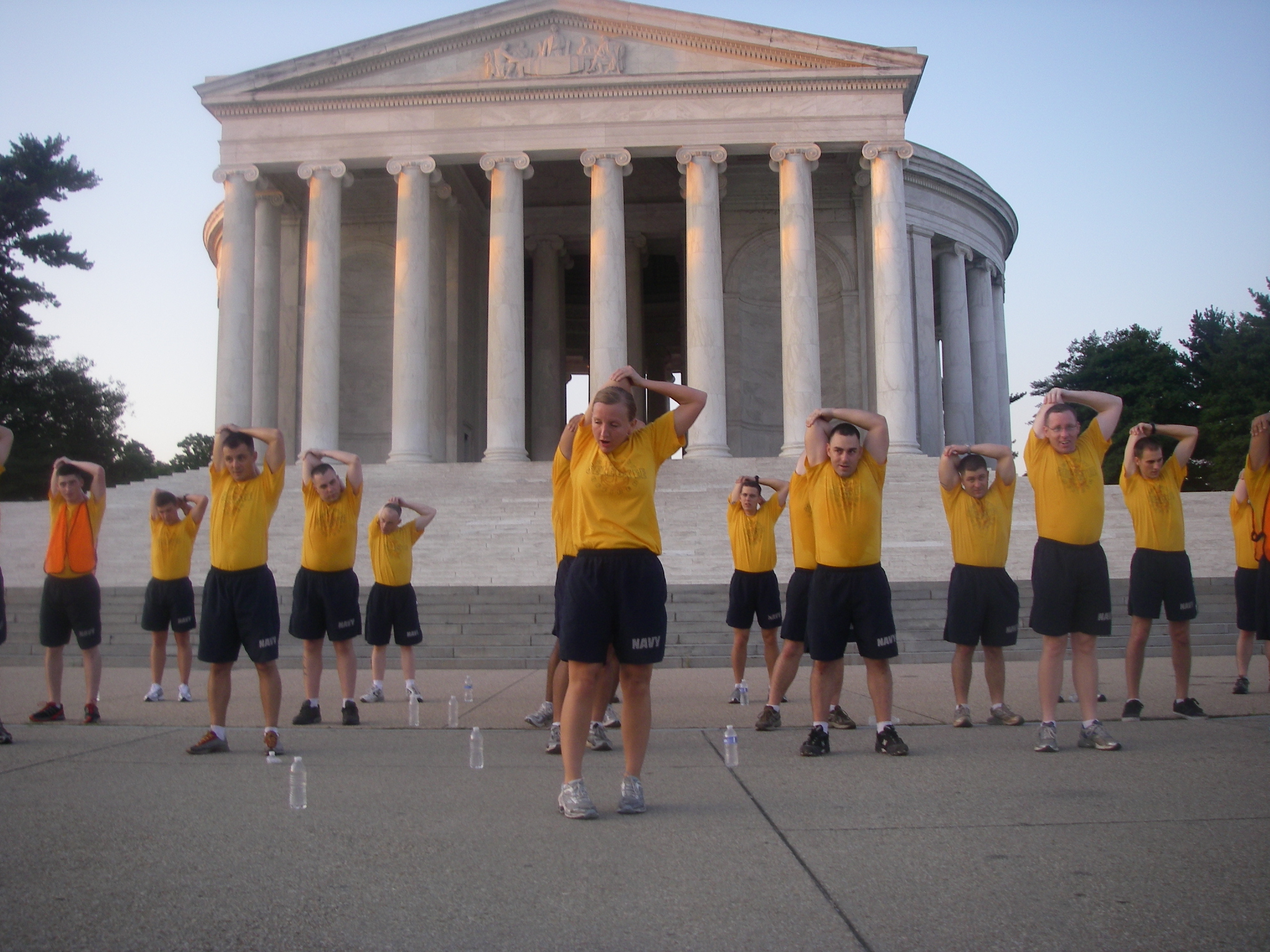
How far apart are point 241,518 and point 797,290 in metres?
28.2

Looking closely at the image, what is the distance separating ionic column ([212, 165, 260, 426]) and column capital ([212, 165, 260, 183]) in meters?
0.02

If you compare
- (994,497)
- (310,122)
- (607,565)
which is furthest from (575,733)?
(310,122)

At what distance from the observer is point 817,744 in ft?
25.3

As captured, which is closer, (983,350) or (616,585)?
(616,585)

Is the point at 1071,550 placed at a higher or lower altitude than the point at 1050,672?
higher

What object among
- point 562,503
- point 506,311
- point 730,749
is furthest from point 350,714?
point 506,311

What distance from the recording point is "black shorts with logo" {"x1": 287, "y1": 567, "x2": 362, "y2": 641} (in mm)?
10023

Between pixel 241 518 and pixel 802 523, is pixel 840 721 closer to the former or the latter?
pixel 802 523

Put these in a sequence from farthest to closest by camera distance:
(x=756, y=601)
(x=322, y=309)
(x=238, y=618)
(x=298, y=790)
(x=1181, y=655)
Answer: (x=322, y=309)
(x=756, y=601)
(x=1181, y=655)
(x=238, y=618)
(x=298, y=790)

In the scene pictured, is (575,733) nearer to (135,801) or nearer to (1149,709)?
(135,801)

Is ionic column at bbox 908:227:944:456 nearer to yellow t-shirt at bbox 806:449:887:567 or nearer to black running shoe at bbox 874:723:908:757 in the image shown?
yellow t-shirt at bbox 806:449:887:567

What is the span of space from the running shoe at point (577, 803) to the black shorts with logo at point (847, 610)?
2.78 m

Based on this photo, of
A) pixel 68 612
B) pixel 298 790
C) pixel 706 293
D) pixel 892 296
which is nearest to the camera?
pixel 298 790

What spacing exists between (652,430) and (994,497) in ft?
14.4
